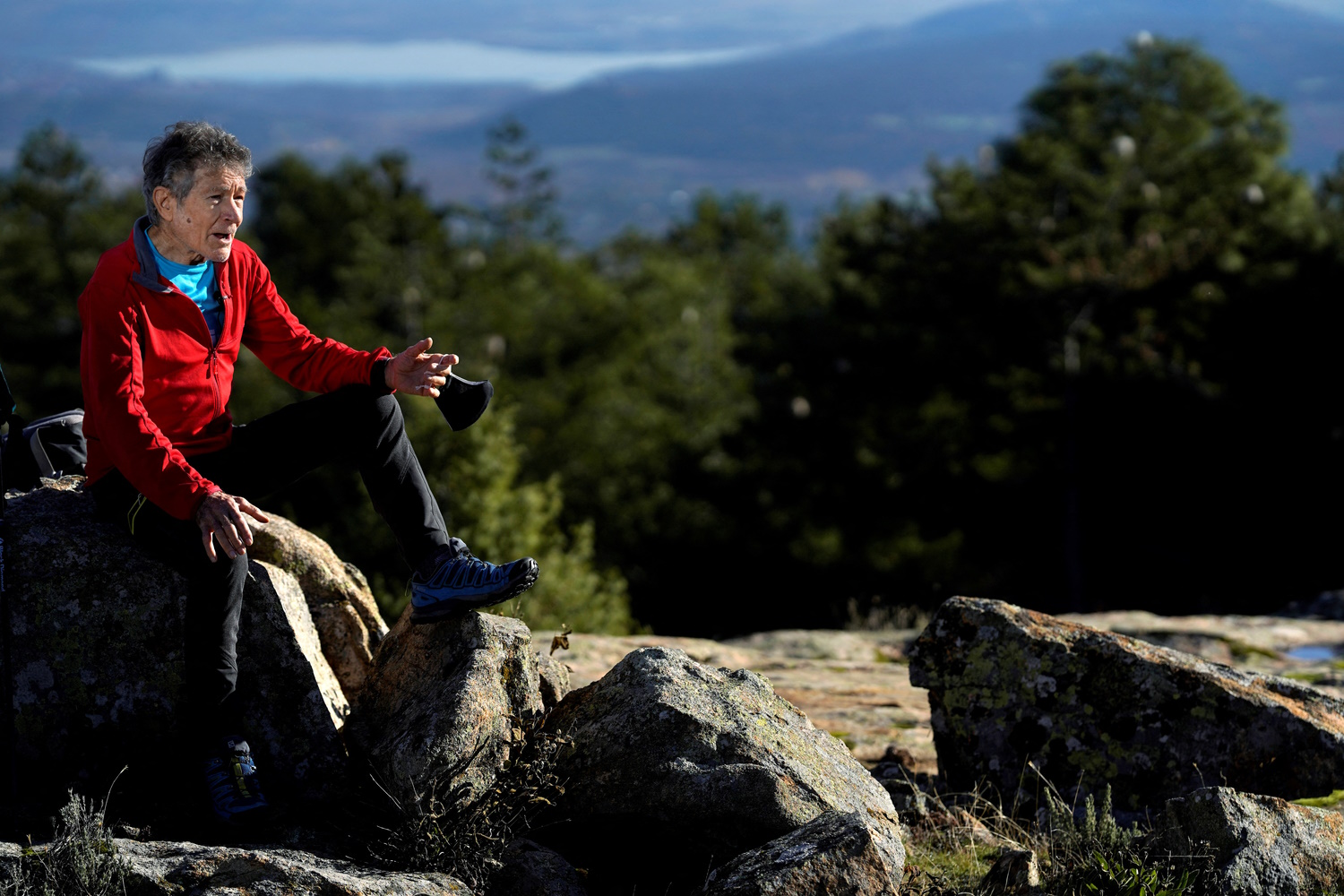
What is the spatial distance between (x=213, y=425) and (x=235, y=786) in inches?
53.9

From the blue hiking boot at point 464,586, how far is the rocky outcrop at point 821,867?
4.29 ft

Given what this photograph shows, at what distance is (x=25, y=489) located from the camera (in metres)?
4.96

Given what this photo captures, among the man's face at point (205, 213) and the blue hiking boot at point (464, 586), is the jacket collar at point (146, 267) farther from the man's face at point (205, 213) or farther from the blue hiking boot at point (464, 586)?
the blue hiking boot at point (464, 586)

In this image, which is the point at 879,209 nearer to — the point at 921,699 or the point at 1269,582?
the point at 1269,582

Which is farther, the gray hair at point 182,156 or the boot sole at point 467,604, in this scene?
the boot sole at point 467,604

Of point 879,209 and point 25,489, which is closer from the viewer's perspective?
point 25,489

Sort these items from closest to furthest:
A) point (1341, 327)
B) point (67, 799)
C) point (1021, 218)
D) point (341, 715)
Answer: point (67, 799) → point (341, 715) → point (1341, 327) → point (1021, 218)

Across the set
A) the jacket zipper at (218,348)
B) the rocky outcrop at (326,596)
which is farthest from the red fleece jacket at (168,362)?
the rocky outcrop at (326,596)

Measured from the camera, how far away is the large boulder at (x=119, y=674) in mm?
4348

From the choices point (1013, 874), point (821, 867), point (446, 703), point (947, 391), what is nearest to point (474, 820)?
point (446, 703)

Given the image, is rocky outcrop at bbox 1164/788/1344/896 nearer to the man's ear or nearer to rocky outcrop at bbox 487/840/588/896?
rocky outcrop at bbox 487/840/588/896

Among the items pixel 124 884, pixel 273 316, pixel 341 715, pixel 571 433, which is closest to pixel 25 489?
pixel 273 316

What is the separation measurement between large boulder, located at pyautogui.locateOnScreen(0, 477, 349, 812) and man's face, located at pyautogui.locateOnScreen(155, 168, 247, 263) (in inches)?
45.8

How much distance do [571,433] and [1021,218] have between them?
15830mm
